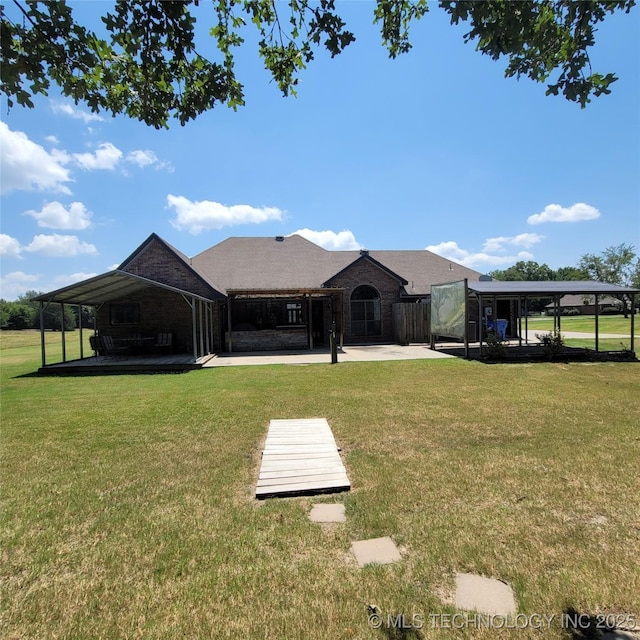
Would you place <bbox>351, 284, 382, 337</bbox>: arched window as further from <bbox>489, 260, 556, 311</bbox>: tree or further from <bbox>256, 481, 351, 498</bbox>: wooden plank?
<bbox>489, 260, 556, 311</bbox>: tree

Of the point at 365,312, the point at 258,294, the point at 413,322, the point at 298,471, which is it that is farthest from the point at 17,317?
the point at 298,471

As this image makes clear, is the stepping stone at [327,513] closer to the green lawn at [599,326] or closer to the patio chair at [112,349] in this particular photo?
the patio chair at [112,349]

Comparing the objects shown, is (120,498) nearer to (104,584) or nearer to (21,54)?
(104,584)

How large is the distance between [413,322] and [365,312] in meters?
2.76

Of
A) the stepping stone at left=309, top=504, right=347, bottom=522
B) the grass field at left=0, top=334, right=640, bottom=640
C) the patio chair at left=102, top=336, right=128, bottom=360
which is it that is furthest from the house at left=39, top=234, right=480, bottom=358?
the stepping stone at left=309, top=504, right=347, bottom=522

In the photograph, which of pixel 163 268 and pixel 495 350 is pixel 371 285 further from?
pixel 163 268

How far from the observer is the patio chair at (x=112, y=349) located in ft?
48.3

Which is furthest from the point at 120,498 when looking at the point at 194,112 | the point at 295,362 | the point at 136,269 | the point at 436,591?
the point at 136,269

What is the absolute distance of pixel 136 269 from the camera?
1806 centimetres

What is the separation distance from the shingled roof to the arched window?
164 cm

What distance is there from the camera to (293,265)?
22.8 metres

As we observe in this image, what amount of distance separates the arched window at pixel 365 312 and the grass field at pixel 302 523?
1452 centimetres

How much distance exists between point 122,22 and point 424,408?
6808 millimetres

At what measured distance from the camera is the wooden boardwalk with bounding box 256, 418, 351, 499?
3.94 meters
